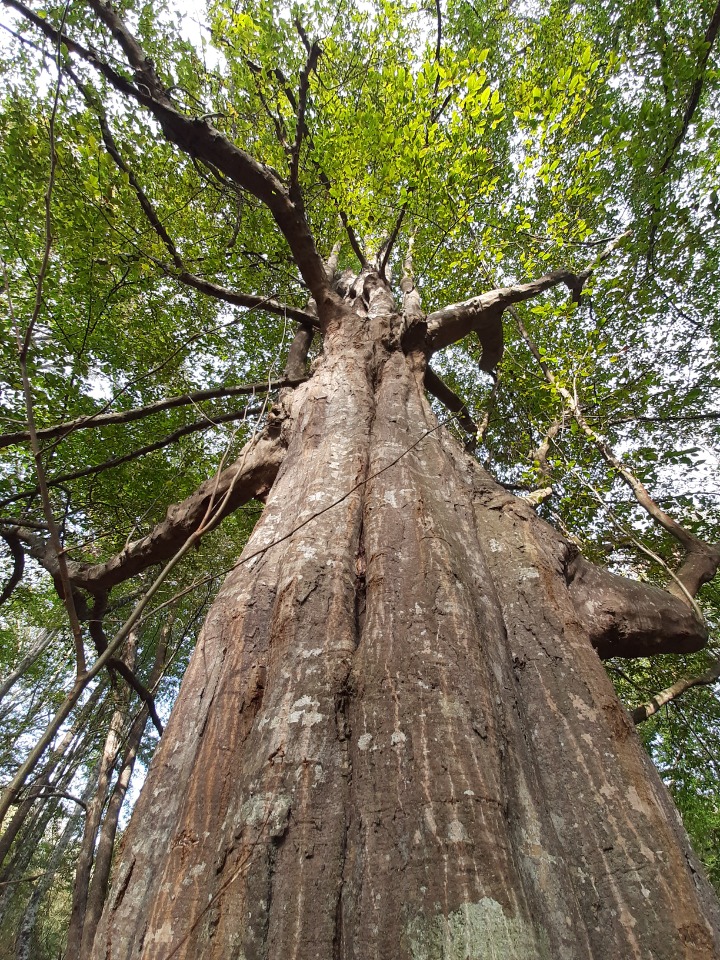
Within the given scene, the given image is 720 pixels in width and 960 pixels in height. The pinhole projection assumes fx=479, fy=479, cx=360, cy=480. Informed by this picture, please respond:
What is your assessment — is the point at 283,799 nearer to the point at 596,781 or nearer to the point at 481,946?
the point at 481,946

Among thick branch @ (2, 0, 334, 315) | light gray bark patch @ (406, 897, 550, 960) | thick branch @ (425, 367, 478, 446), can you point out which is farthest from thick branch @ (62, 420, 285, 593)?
light gray bark patch @ (406, 897, 550, 960)

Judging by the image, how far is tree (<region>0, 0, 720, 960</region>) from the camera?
3.92 feet

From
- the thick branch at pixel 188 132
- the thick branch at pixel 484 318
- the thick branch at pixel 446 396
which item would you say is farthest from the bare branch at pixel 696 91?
the thick branch at pixel 188 132

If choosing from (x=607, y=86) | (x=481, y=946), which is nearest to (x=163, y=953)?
(x=481, y=946)

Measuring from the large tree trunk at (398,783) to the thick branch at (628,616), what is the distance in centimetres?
25

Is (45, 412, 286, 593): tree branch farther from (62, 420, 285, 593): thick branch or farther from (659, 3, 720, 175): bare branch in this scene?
(659, 3, 720, 175): bare branch

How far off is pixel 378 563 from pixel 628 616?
52.5 inches

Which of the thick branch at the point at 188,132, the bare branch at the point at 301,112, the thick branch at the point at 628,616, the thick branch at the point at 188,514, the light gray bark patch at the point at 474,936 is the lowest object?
the light gray bark patch at the point at 474,936

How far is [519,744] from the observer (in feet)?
5.15

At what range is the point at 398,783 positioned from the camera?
4.33ft

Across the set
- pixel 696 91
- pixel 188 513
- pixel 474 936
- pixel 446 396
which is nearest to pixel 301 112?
pixel 188 513

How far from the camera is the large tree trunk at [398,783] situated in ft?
3.76

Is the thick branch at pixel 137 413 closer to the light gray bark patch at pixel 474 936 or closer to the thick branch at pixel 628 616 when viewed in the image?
the thick branch at pixel 628 616

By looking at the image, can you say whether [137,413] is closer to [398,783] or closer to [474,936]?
[398,783]
